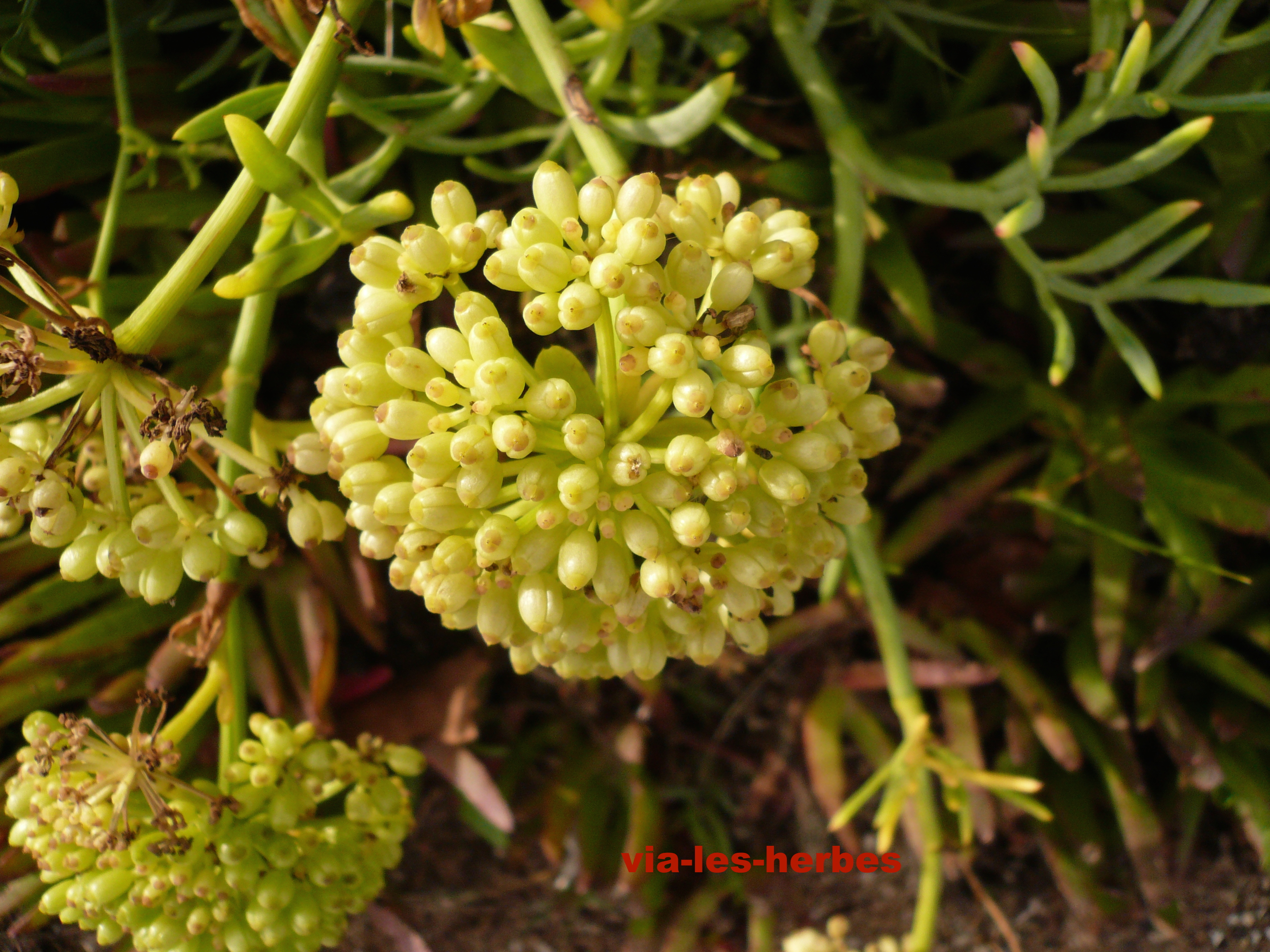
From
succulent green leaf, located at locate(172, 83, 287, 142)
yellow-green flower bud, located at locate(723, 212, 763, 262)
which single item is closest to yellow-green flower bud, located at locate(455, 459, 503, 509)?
yellow-green flower bud, located at locate(723, 212, 763, 262)

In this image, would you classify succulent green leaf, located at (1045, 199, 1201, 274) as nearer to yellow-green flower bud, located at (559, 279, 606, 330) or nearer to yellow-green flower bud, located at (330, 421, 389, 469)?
yellow-green flower bud, located at (559, 279, 606, 330)

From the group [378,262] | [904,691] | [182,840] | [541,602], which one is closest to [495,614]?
[541,602]

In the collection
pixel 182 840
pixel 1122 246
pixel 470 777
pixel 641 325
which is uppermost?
pixel 641 325

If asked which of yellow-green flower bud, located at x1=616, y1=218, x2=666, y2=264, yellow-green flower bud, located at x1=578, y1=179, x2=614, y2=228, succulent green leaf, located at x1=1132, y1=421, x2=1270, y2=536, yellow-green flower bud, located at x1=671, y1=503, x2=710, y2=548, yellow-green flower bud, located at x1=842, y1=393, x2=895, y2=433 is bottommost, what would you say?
succulent green leaf, located at x1=1132, y1=421, x2=1270, y2=536

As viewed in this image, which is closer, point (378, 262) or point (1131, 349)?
point (378, 262)

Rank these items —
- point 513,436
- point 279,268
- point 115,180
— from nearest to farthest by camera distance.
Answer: point 513,436 < point 279,268 < point 115,180

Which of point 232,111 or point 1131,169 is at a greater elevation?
point 232,111

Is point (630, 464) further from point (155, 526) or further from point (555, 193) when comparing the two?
point (155, 526)

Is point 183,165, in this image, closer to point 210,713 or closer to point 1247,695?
point 210,713

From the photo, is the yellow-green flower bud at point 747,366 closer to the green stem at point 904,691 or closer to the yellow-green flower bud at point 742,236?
the yellow-green flower bud at point 742,236
